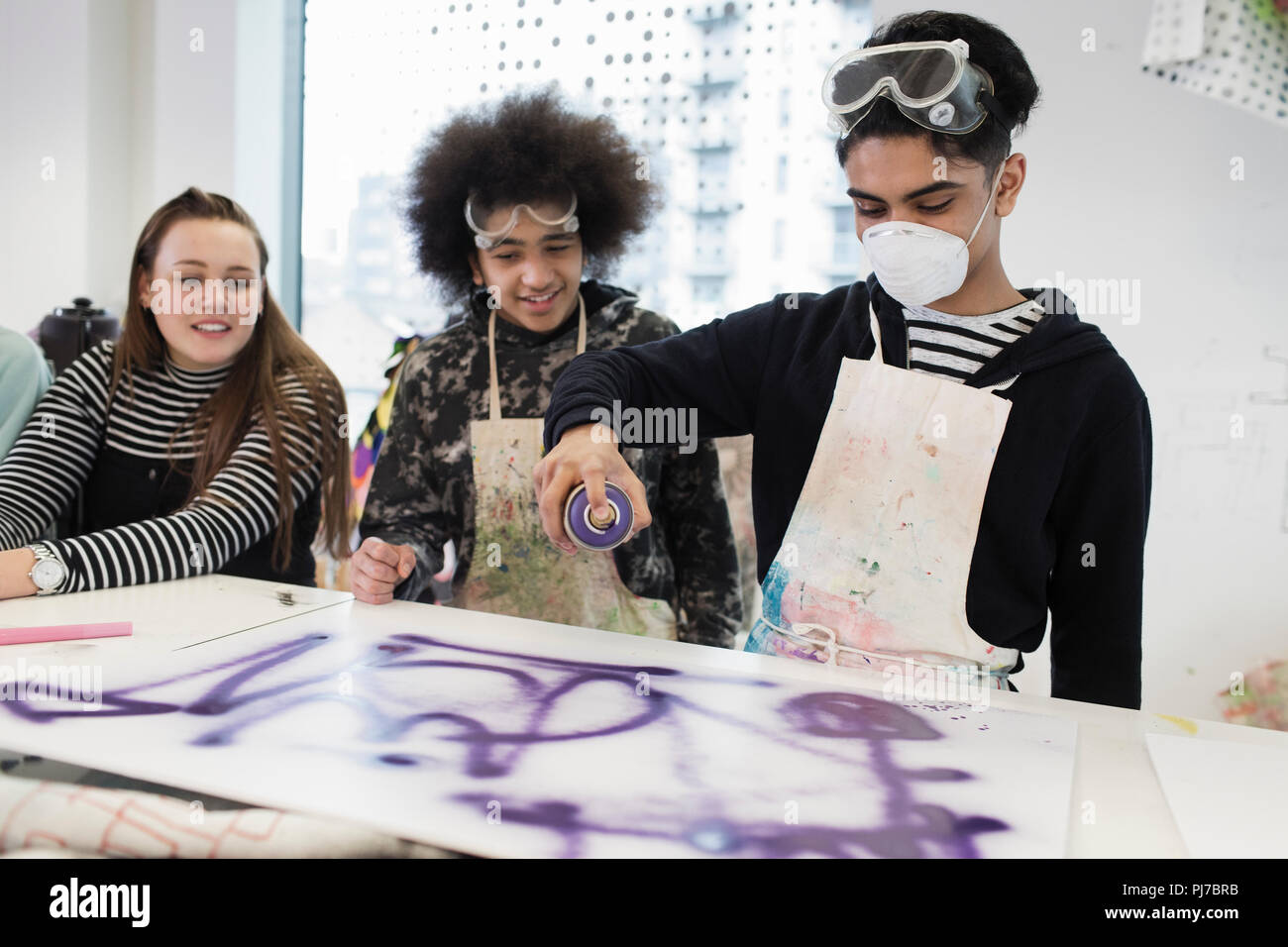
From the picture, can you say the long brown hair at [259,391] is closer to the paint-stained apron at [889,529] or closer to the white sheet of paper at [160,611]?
the white sheet of paper at [160,611]

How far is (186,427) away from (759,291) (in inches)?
71.1

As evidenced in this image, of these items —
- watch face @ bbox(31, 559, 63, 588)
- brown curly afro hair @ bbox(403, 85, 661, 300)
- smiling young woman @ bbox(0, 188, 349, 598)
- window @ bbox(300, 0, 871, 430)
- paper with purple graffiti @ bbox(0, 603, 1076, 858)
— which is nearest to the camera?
paper with purple graffiti @ bbox(0, 603, 1076, 858)

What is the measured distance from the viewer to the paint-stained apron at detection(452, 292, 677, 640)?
156cm

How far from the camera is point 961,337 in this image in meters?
1.21

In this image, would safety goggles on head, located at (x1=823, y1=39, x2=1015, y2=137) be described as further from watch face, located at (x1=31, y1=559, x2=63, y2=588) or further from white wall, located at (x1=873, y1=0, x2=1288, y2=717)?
white wall, located at (x1=873, y1=0, x2=1288, y2=717)

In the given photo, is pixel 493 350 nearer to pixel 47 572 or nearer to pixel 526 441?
pixel 526 441

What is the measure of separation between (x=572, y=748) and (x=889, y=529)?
1.89 ft

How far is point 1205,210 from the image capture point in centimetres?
225

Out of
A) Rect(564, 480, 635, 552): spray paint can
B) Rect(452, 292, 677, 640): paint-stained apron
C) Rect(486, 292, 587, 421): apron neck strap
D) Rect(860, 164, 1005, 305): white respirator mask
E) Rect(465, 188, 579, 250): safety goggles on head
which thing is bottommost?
Rect(452, 292, 677, 640): paint-stained apron

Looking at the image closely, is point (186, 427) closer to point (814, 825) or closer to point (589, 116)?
point (589, 116)

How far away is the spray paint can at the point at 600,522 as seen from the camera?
3.26 ft

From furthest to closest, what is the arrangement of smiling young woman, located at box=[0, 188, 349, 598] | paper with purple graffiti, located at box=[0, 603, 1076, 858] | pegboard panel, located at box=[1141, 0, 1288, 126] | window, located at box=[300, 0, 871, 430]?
window, located at box=[300, 0, 871, 430] → pegboard panel, located at box=[1141, 0, 1288, 126] → smiling young woman, located at box=[0, 188, 349, 598] → paper with purple graffiti, located at box=[0, 603, 1076, 858]

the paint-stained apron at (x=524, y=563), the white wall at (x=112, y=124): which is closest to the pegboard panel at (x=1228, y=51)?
the paint-stained apron at (x=524, y=563)

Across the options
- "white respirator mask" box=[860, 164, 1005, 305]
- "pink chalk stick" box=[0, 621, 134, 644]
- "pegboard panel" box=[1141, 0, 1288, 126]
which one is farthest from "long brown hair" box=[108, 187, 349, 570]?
"pegboard panel" box=[1141, 0, 1288, 126]
